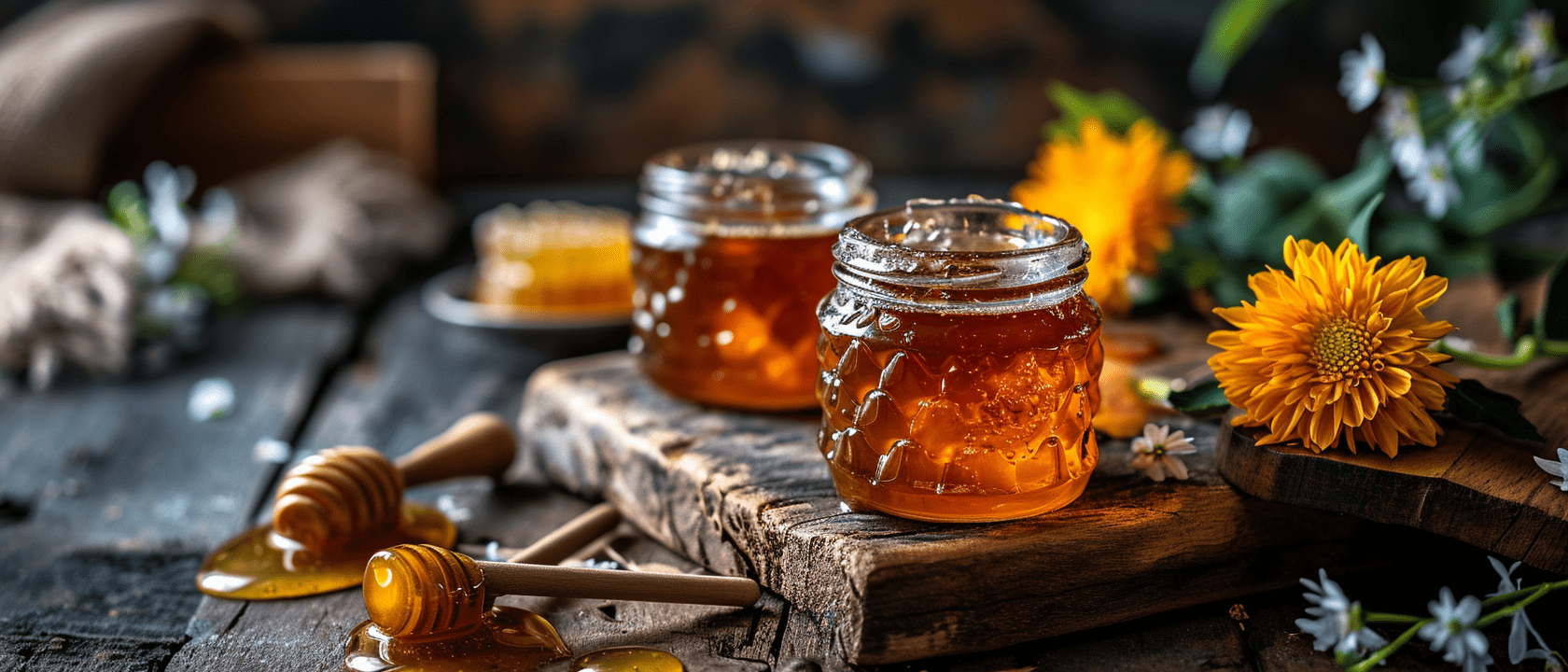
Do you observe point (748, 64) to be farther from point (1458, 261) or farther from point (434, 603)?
point (434, 603)

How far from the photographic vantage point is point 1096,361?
1.01 m

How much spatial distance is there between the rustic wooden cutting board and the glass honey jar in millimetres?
33

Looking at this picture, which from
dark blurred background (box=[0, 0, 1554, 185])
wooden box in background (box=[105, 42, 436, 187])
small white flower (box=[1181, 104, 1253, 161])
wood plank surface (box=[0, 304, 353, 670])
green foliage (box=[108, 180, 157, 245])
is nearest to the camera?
wood plank surface (box=[0, 304, 353, 670])

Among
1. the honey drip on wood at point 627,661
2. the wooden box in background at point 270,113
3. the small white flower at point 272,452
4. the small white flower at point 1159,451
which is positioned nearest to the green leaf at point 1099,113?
the small white flower at point 1159,451

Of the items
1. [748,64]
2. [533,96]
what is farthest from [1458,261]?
[533,96]

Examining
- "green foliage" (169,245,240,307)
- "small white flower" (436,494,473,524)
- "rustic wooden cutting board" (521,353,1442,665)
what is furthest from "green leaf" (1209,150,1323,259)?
"green foliage" (169,245,240,307)

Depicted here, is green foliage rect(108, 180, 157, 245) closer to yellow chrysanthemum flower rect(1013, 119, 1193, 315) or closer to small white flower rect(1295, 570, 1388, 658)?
yellow chrysanthemum flower rect(1013, 119, 1193, 315)

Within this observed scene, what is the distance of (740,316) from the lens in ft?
3.93

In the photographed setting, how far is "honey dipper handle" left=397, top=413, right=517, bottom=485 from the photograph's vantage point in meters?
1.25

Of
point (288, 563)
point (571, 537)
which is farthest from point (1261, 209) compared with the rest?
point (288, 563)

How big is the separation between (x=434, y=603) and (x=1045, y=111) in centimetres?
197

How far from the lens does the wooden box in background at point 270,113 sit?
7.54 feet

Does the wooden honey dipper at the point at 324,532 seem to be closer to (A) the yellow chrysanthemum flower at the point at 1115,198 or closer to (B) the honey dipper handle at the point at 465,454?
(B) the honey dipper handle at the point at 465,454

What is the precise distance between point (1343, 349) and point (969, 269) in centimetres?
30
